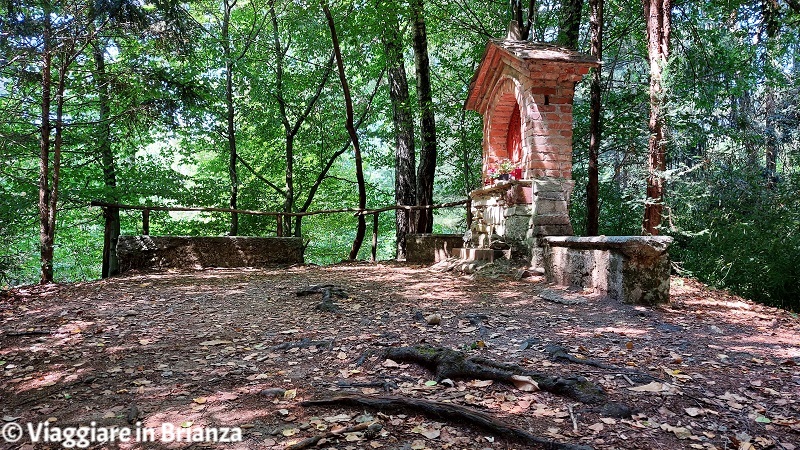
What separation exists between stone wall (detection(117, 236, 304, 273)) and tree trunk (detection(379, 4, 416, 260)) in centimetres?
260

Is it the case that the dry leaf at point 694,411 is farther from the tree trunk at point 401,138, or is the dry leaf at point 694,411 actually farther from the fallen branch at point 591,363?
the tree trunk at point 401,138

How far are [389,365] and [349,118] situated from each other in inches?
337

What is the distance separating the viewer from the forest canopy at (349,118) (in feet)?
21.2

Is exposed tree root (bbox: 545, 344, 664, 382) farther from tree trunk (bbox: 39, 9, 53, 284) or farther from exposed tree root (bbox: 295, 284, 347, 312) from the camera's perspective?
tree trunk (bbox: 39, 9, 53, 284)

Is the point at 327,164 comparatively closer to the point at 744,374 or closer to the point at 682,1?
the point at 682,1

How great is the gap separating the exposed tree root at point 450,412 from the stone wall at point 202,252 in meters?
6.31

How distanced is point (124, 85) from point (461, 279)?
20.1 ft

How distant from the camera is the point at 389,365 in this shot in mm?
2947

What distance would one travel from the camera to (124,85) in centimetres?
723

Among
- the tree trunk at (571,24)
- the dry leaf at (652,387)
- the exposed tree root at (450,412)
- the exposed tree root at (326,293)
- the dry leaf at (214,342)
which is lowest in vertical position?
the dry leaf at (214,342)

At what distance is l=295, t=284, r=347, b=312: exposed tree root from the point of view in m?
4.62

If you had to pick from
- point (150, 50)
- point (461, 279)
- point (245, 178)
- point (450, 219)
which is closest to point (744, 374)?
point (461, 279)

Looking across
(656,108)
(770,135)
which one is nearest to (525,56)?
(656,108)

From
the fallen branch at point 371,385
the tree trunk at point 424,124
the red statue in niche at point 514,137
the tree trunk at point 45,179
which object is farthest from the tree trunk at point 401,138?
the fallen branch at point 371,385
